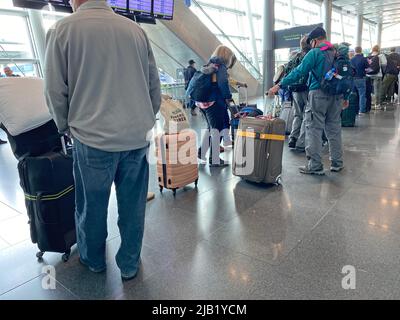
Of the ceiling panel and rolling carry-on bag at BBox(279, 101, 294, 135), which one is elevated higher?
the ceiling panel

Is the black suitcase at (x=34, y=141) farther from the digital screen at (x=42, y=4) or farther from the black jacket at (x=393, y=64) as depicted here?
the black jacket at (x=393, y=64)

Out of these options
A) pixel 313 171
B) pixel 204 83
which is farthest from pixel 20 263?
pixel 313 171

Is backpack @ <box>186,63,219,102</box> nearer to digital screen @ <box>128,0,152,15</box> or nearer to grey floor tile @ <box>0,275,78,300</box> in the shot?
digital screen @ <box>128,0,152,15</box>

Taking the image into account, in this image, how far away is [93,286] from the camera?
5.81 ft

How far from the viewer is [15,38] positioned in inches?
324

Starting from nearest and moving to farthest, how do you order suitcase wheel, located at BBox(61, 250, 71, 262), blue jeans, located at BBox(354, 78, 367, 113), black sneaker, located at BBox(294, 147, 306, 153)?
suitcase wheel, located at BBox(61, 250, 71, 262)
black sneaker, located at BBox(294, 147, 306, 153)
blue jeans, located at BBox(354, 78, 367, 113)

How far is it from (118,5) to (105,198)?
245 centimetres

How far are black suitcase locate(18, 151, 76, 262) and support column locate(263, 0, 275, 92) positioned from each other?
6.99 metres

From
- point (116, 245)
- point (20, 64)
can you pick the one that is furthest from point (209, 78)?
point (20, 64)

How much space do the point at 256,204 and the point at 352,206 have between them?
0.87 metres

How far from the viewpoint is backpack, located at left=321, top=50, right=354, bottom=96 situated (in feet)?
10.3

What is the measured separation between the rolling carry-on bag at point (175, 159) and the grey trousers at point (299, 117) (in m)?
2.08

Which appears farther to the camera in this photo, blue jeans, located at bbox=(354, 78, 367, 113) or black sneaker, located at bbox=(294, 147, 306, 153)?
blue jeans, located at bbox=(354, 78, 367, 113)

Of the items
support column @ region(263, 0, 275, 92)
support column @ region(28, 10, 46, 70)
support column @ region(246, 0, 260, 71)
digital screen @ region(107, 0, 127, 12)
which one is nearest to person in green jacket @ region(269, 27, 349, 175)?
digital screen @ region(107, 0, 127, 12)
